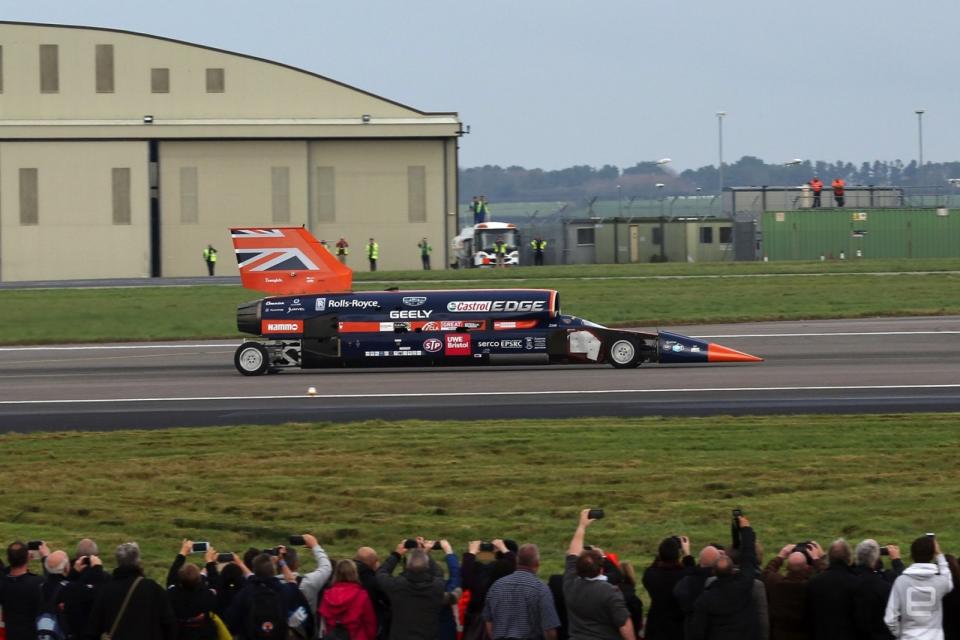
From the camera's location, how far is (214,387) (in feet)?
97.4

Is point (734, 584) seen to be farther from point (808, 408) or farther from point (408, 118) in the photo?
point (408, 118)

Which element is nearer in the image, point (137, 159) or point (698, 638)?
point (698, 638)

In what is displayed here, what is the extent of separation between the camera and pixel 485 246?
2815 inches

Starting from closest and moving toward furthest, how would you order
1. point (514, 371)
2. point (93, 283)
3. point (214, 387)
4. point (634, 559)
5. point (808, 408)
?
point (634, 559) → point (808, 408) → point (214, 387) → point (514, 371) → point (93, 283)

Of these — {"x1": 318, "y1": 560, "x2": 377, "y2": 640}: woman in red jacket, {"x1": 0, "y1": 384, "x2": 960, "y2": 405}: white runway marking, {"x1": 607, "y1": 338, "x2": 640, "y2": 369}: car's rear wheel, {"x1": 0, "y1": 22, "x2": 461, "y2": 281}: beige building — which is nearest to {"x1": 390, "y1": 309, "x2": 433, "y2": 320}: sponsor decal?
{"x1": 0, "y1": 384, "x2": 960, "y2": 405}: white runway marking

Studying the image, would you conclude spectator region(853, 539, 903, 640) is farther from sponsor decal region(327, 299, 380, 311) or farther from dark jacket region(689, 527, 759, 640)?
sponsor decal region(327, 299, 380, 311)

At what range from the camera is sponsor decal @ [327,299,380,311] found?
31.4 metres

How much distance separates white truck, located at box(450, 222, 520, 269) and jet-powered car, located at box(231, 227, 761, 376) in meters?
38.9

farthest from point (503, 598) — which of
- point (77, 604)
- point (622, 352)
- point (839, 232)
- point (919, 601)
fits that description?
point (839, 232)

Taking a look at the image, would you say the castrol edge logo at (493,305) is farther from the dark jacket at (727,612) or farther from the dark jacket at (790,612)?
the dark jacket at (727,612)

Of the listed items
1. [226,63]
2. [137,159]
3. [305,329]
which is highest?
[226,63]

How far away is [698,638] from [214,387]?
2126 cm

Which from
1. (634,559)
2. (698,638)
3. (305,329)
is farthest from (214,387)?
(698,638)

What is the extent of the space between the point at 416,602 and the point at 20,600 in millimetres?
2968
